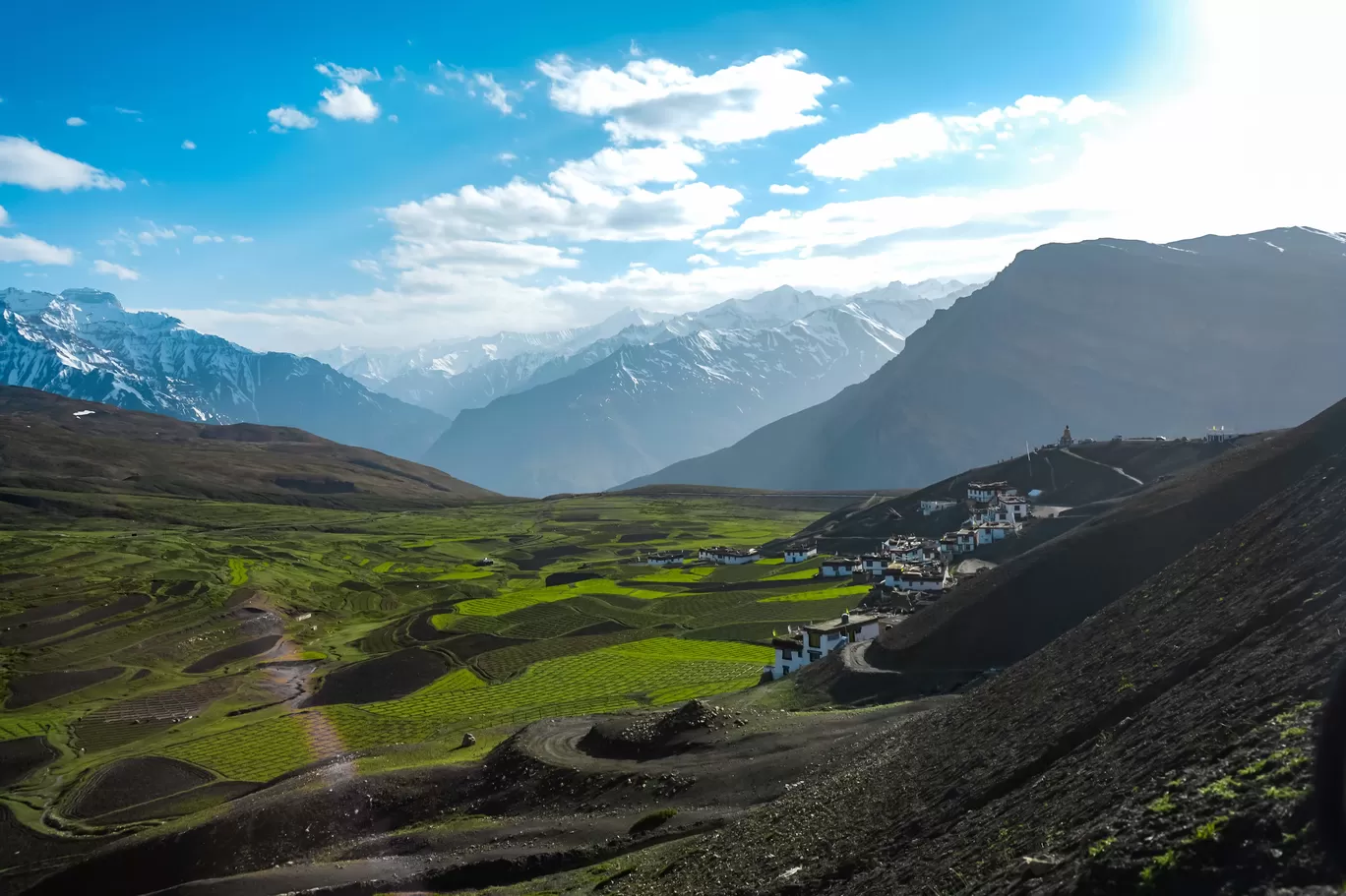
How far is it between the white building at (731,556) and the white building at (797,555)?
9.32 metres

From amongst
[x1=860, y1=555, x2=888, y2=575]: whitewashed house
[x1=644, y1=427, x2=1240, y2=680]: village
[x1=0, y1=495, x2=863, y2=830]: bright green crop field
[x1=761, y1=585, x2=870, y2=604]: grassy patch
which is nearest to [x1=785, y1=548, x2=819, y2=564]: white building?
[x1=644, y1=427, x2=1240, y2=680]: village

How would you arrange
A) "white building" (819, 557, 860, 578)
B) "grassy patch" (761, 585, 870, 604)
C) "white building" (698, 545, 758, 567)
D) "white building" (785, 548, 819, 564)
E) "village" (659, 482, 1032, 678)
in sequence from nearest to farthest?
"village" (659, 482, 1032, 678) < "grassy patch" (761, 585, 870, 604) < "white building" (819, 557, 860, 578) < "white building" (785, 548, 819, 564) < "white building" (698, 545, 758, 567)

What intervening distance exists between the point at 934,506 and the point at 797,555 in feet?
92.6

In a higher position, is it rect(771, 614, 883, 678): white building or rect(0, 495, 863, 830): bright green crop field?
rect(771, 614, 883, 678): white building

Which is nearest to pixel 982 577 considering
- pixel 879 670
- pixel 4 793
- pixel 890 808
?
pixel 879 670

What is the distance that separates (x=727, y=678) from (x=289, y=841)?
42.7 metres

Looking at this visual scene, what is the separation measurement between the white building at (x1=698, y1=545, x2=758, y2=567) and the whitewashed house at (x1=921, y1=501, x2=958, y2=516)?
33.1 m

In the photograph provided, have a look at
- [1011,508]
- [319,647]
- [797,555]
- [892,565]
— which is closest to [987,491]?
[1011,508]

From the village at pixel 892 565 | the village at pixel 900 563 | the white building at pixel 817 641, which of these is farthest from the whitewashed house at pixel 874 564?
the white building at pixel 817 641

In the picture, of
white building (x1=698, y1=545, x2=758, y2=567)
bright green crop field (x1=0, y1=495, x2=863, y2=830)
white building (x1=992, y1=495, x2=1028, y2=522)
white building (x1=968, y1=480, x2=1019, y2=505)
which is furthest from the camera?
white building (x1=698, y1=545, x2=758, y2=567)

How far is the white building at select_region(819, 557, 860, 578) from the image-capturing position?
424 feet

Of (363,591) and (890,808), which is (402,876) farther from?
(363,591)

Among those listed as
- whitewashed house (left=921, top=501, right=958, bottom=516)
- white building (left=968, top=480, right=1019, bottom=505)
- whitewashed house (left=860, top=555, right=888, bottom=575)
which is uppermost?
white building (left=968, top=480, right=1019, bottom=505)

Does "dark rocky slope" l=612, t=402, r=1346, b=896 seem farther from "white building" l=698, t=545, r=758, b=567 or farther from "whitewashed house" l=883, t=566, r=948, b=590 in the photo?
"white building" l=698, t=545, r=758, b=567
